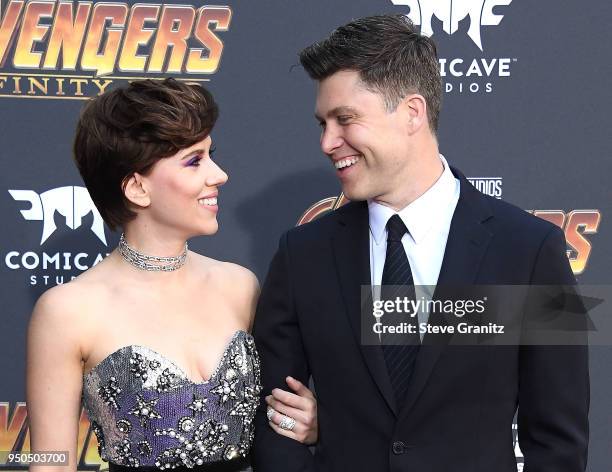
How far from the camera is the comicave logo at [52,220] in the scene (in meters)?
3.40

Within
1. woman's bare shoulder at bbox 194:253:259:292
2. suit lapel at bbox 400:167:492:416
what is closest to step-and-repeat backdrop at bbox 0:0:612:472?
woman's bare shoulder at bbox 194:253:259:292

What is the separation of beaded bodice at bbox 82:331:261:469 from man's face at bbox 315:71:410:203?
655 millimetres

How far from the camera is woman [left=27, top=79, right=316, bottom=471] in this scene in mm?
2350

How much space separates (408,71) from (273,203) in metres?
1.20

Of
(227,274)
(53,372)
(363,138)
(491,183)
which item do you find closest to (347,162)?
(363,138)

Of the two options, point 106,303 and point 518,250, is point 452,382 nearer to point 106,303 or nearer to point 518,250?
point 518,250

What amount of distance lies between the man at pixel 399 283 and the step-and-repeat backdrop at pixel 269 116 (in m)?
1.00

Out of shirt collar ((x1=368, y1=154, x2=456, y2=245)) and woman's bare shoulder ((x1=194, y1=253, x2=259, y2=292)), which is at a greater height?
shirt collar ((x1=368, y1=154, x2=456, y2=245))

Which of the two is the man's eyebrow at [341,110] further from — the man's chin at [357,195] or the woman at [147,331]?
the woman at [147,331]

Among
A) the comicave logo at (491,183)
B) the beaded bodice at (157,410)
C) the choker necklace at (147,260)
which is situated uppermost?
the comicave logo at (491,183)

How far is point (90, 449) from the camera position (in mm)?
3477

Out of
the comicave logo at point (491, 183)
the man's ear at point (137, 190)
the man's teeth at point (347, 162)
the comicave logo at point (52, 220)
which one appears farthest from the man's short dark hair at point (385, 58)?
the comicave logo at point (52, 220)

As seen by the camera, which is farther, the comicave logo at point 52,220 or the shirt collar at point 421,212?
the comicave logo at point 52,220

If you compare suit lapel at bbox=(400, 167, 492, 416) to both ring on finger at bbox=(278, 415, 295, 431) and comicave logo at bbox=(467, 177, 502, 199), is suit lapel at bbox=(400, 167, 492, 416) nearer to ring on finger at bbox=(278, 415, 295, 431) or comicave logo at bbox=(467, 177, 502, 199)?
ring on finger at bbox=(278, 415, 295, 431)
